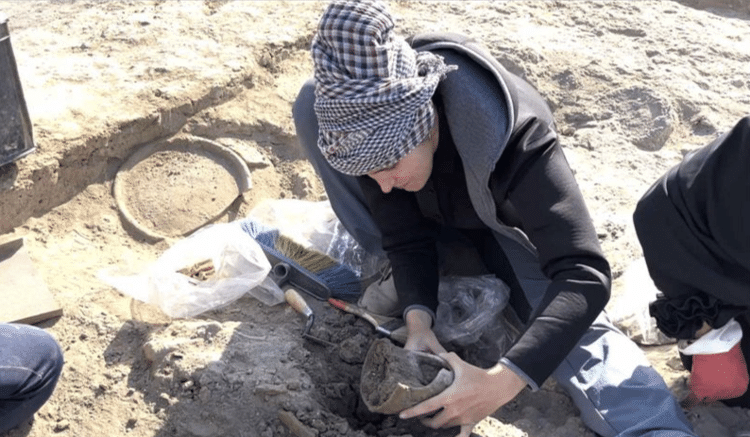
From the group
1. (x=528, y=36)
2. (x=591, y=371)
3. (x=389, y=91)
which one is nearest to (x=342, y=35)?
(x=389, y=91)

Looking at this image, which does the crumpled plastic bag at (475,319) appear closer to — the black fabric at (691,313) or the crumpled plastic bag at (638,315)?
the crumpled plastic bag at (638,315)

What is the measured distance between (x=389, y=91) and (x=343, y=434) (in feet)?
3.48

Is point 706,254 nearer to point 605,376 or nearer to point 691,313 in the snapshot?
point 691,313

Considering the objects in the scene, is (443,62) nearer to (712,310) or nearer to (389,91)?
(389,91)

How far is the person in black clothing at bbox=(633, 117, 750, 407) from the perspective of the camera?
2.60 metres

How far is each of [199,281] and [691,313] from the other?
5.83 ft

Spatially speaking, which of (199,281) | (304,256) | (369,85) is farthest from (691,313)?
(199,281)

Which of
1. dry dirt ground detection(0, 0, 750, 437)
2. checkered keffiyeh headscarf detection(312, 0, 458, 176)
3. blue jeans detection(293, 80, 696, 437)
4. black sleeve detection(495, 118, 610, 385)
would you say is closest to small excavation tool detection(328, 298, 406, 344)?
dry dirt ground detection(0, 0, 750, 437)

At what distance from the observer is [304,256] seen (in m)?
A: 3.54

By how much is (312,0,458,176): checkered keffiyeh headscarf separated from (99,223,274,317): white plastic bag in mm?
A: 859

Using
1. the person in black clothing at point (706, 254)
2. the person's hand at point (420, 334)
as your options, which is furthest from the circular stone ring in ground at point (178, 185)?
the person in black clothing at point (706, 254)

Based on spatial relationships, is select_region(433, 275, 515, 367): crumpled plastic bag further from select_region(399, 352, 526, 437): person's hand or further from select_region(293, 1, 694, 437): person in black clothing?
select_region(399, 352, 526, 437): person's hand

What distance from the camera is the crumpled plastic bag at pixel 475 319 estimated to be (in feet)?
10.4

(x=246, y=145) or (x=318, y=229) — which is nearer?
(x=318, y=229)
